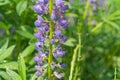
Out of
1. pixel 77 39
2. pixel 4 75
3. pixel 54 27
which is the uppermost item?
pixel 54 27

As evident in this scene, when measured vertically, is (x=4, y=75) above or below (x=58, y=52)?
below

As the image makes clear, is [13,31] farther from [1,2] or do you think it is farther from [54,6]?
[54,6]

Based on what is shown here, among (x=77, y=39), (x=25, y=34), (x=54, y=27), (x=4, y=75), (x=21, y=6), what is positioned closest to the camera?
(x=54, y=27)

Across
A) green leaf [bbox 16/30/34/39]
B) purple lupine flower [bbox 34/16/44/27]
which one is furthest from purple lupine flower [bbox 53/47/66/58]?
green leaf [bbox 16/30/34/39]

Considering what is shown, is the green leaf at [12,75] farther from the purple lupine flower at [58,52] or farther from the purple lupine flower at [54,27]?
the purple lupine flower at [58,52]

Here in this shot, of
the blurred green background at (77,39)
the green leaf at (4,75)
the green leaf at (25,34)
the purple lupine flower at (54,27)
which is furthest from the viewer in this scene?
the green leaf at (25,34)

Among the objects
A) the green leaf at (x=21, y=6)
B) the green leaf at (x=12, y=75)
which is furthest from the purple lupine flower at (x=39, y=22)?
the green leaf at (x=21, y=6)

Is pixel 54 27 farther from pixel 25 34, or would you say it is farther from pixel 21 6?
pixel 25 34

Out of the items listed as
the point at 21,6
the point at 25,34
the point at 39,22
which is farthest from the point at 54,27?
the point at 25,34
